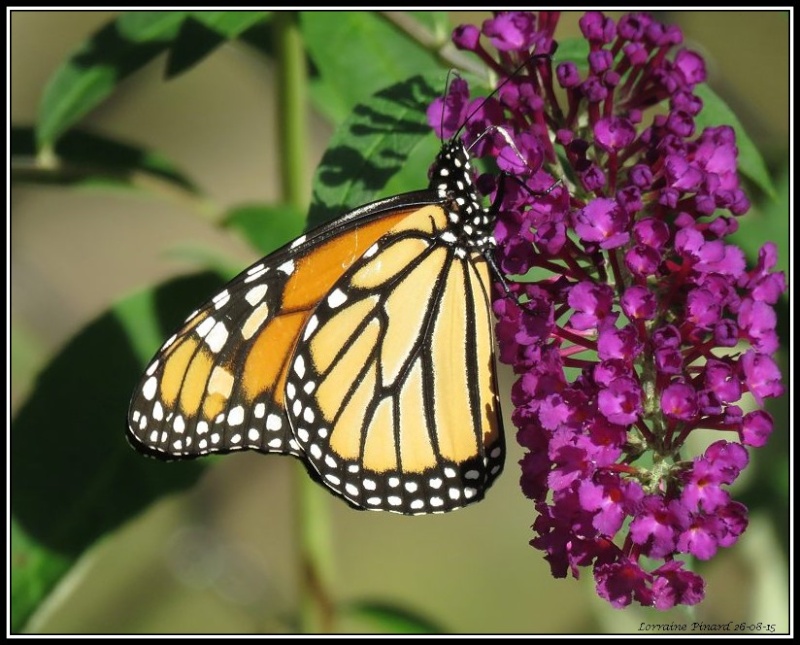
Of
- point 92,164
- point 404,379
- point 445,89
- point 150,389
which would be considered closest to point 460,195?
point 445,89

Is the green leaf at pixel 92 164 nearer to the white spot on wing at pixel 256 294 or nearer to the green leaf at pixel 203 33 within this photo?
the green leaf at pixel 203 33

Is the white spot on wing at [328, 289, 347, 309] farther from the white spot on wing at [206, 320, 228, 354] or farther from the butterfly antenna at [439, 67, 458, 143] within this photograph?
the butterfly antenna at [439, 67, 458, 143]

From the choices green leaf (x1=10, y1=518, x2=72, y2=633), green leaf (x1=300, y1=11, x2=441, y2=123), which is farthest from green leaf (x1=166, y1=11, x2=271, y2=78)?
green leaf (x1=10, y1=518, x2=72, y2=633)

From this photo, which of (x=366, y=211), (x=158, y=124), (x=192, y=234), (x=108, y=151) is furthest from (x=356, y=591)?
(x=366, y=211)

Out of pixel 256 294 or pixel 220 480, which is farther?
pixel 220 480

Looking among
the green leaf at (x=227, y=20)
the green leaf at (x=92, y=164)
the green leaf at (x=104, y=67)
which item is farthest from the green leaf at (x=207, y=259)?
the green leaf at (x=227, y=20)

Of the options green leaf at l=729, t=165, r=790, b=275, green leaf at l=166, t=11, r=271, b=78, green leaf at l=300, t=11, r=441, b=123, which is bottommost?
green leaf at l=729, t=165, r=790, b=275

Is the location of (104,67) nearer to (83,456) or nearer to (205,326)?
Result: (205,326)
